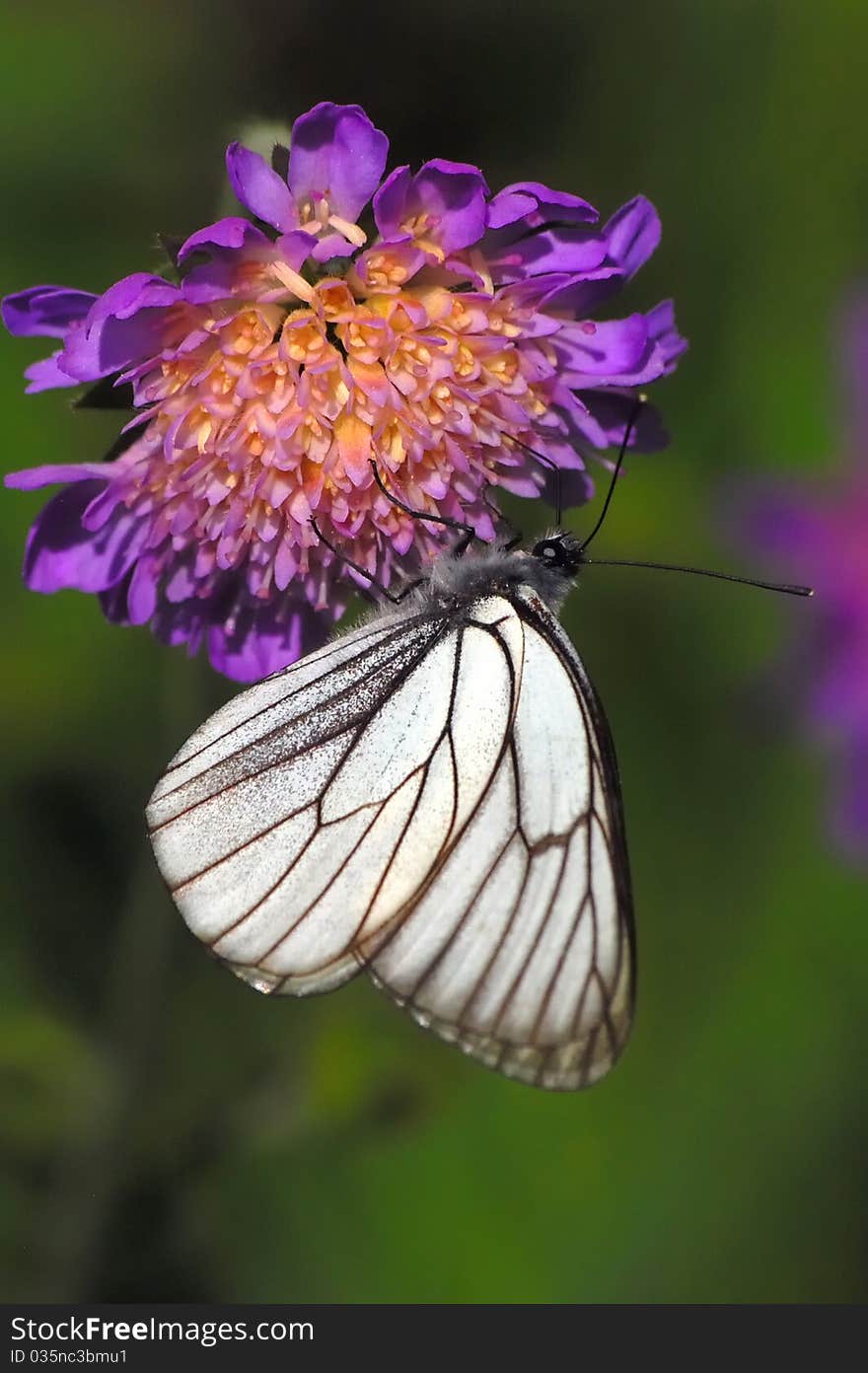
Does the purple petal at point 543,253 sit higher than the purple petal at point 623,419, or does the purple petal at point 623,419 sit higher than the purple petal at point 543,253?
the purple petal at point 543,253

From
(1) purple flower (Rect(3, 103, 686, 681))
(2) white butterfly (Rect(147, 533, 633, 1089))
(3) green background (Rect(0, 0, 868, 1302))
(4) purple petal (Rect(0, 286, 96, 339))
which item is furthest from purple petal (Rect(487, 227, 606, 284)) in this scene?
(3) green background (Rect(0, 0, 868, 1302))

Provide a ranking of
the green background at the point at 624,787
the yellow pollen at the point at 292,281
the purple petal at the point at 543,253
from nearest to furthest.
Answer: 1. the yellow pollen at the point at 292,281
2. the purple petal at the point at 543,253
3. the green background at the point at 624,787

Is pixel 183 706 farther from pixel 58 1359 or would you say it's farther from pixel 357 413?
pixel 58 1359

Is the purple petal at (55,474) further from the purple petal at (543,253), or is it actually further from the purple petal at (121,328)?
the purple petal at (543,253)

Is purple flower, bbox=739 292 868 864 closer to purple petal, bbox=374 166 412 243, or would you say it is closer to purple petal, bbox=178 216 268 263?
purple petal, bbox=374 166 412 243

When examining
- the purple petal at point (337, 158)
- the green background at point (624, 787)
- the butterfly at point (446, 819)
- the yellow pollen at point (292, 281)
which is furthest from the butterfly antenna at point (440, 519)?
the green background at point (624, 787)

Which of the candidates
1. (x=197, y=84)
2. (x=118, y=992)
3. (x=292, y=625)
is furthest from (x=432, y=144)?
(x=118, y=992)

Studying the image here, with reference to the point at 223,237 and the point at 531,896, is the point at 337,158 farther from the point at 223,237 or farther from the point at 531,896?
the point at 531,896
